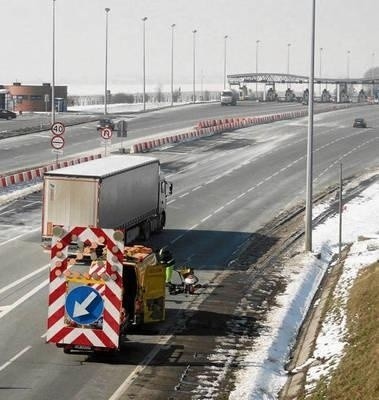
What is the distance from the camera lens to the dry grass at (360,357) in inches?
626

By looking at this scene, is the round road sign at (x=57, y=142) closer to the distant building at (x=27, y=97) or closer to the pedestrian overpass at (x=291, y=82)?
the distant building at (x=27, y=97)

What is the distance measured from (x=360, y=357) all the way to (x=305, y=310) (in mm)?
7096

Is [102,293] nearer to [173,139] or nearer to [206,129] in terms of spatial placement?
[173,139]

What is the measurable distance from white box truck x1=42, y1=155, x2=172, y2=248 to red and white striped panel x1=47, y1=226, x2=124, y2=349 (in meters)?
9.62

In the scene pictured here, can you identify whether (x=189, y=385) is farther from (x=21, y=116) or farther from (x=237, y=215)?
(x=21, y=116)

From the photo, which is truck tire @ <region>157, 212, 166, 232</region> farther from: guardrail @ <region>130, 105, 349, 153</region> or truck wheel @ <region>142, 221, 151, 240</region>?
guardrail @ <region>130, 105, 349, 153</region>

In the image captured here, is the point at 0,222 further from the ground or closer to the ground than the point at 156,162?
closer to the ground

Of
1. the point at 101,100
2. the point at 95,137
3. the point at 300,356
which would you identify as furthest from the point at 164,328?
the point at 101,100

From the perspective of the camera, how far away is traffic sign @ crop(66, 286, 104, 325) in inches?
739

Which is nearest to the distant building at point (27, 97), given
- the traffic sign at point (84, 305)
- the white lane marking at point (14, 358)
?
the white lane marking at point (14, 358)

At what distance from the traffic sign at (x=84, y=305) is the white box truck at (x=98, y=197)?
9.72 meters

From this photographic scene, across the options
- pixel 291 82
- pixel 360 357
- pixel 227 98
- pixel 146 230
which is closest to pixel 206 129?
pixel 146 230

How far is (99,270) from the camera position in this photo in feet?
61.4

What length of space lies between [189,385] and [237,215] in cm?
2276
